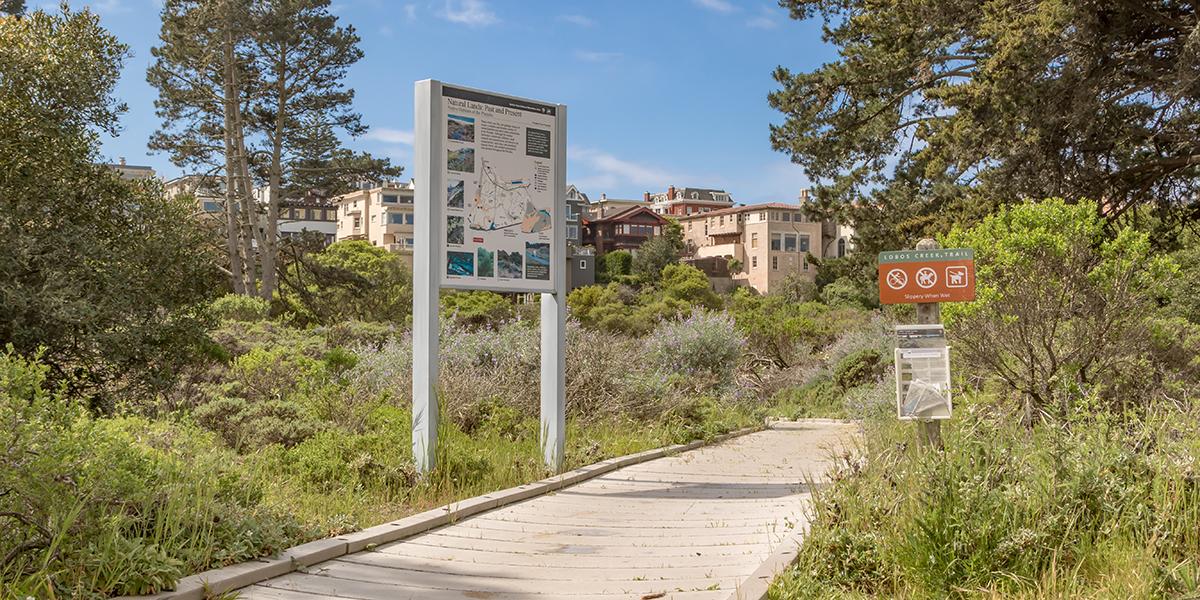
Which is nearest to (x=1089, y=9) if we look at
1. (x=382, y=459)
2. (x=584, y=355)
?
(x=584, y=355)

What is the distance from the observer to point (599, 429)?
11336 mm

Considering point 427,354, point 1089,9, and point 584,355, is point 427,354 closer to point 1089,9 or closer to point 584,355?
point 584,355

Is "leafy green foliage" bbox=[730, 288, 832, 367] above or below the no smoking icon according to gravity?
below

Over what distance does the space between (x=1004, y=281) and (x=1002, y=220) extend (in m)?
1.01

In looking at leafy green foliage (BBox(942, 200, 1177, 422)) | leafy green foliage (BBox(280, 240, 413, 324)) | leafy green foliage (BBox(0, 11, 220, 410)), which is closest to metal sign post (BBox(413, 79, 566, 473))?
leafy green foliage (BBox(942, 200, 1177, 422))

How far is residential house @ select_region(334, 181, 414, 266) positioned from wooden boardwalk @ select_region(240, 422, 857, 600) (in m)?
86.8

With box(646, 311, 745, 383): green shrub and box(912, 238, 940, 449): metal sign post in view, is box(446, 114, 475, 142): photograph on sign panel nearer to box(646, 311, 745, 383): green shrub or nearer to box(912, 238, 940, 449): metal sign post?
box(912, 238, 940, 449): metal sign post

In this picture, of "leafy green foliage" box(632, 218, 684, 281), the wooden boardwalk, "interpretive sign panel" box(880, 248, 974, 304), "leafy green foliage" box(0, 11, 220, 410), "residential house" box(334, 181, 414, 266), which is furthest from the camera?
"residential house" box(334, 181, 414, 266)

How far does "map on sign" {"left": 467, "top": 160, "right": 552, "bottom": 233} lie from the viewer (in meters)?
8.72

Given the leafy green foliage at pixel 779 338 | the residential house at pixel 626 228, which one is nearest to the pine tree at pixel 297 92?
the leafy green foliage at pixel 779 338

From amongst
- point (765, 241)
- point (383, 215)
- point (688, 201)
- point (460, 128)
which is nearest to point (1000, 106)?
point (460, 128)

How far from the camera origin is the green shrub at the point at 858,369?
18.1m

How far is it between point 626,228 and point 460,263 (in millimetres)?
98471

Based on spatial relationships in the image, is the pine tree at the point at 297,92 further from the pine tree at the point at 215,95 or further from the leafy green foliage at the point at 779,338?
the leafy green foliage at the point at 779,338
